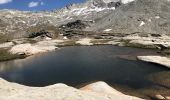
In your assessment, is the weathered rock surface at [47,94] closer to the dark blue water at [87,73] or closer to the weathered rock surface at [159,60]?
the dark blue water at [87,73]

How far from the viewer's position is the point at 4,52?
150 metres

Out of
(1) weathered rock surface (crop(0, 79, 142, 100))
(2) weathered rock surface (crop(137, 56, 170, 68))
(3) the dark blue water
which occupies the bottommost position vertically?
(3) the dark blue water

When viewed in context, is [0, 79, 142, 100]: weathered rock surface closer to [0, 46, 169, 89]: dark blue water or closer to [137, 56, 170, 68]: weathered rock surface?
[0, 46, 169, 89]: dark blue water

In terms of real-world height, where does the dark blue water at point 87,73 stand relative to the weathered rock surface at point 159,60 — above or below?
below

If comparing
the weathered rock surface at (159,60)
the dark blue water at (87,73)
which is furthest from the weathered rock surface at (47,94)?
the weathered rock surface at (159,60)

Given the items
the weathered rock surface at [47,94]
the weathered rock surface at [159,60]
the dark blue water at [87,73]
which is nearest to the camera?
the weathered rock surface at [47,94]

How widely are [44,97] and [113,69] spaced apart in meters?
50.4

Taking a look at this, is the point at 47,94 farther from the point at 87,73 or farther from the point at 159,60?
the point at 159,60

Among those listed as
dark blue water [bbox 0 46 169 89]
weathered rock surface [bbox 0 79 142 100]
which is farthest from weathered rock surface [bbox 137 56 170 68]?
weathered rock surface [bbox 0 79 142 100]

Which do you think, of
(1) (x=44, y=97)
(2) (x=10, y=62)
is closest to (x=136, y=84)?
(1) (x=44, y=97)

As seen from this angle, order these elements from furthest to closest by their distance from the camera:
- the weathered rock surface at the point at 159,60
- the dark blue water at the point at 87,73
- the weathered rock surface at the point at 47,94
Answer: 1. the weathered rock surface at the point at 159,60
2. the dark blue water at the point at 87,73
3. the weathered rock surface at the point at 47,94

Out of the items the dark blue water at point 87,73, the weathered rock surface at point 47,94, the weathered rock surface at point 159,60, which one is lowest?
the dark blue water at point 87,73

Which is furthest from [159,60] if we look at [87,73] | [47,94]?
[47,94]

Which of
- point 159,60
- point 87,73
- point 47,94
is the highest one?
point 47,94
